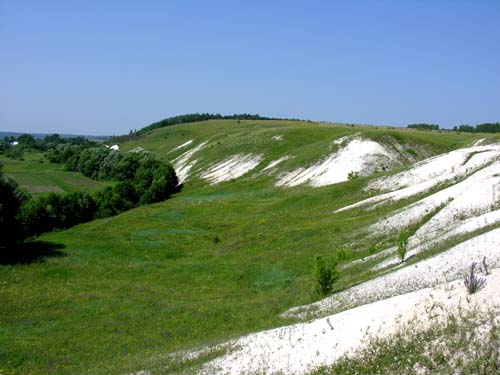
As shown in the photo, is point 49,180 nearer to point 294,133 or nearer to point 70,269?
point 294,133

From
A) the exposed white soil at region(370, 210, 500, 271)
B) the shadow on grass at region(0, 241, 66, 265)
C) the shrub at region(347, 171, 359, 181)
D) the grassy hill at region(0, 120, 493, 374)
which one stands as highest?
the shrub at region(347, 171, 359, 181)

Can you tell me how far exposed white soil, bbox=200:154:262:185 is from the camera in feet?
347

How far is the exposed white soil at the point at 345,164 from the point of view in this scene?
78375 mm

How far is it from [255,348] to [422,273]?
8.90 meters

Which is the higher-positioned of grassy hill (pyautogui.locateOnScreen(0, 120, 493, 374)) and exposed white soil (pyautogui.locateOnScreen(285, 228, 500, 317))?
exposed white soil (pyautogui.locateOnScreen(285, 228, 500, 317))

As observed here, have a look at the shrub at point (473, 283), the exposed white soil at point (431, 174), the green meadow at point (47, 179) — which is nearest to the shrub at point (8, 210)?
the exposed white soil at point (431, 174)

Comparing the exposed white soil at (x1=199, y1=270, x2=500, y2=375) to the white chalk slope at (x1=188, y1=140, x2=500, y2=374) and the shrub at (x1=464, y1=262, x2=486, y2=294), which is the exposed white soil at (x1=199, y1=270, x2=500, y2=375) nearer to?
the white chalk slope at (x1=188, y1=140, x2=500, y2=374)

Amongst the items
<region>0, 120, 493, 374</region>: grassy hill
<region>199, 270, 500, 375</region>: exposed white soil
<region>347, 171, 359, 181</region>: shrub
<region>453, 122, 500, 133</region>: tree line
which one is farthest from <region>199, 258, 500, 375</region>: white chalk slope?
<region>453, 122, 500, 133</region>: tree line

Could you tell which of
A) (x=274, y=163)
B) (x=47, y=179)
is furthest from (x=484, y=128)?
(x=47, y=179)

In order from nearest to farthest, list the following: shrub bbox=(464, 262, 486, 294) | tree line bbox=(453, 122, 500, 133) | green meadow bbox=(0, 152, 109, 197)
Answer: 1. shrub bbox=(464, 262, 486, 294)
2. green meadow bbox=(0, 152, 109, 197)
3. tree line bbox=(453, 122, 500, 133)

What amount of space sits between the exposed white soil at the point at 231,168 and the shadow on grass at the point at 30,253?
5538 cm

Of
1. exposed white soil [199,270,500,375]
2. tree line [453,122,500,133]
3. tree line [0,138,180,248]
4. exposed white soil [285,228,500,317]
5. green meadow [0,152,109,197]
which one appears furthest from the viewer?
tree line [453,122,500,133]

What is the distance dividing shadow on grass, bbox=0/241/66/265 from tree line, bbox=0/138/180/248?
1367 millimetres

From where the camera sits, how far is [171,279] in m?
39.4
